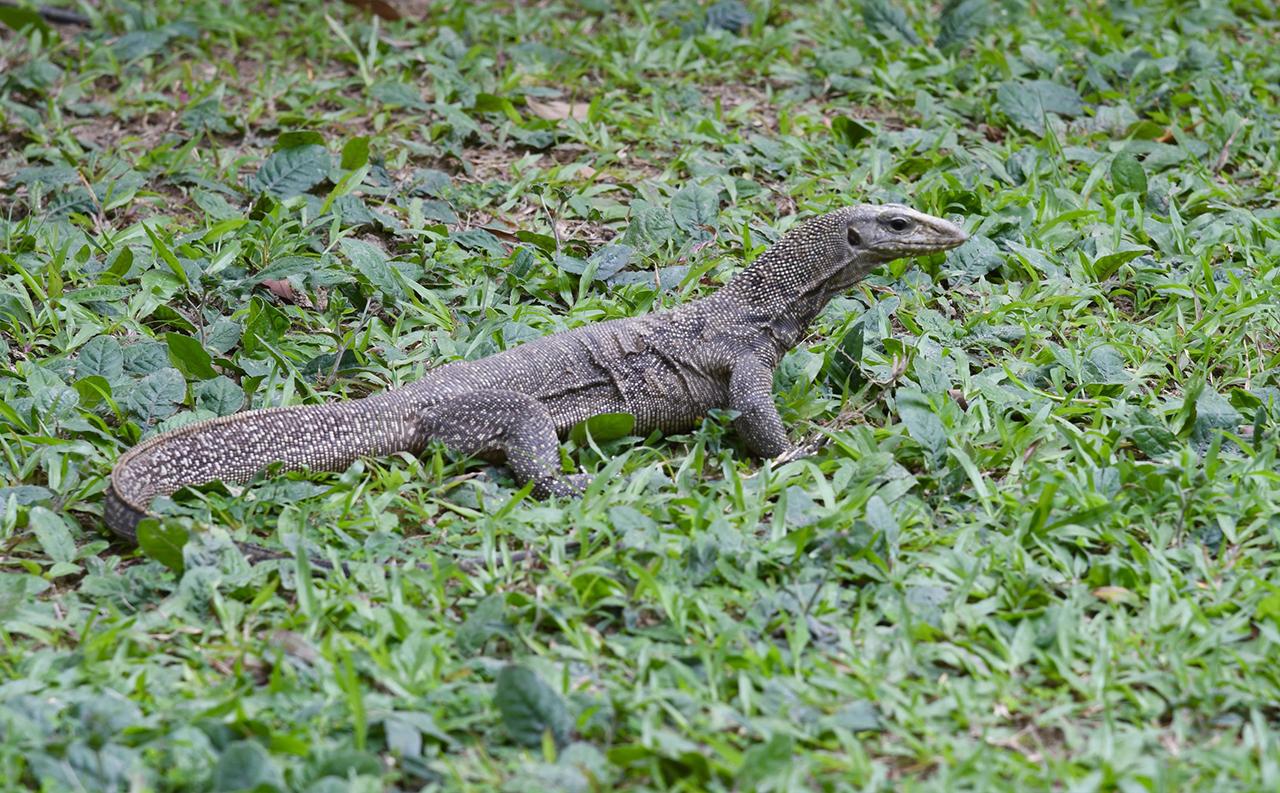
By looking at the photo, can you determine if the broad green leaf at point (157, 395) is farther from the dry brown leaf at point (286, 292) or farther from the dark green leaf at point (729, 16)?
the dark green leaf at point (729, 16)

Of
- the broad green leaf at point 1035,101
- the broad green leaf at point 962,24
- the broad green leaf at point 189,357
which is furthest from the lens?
the broad green leaf at point 962,24

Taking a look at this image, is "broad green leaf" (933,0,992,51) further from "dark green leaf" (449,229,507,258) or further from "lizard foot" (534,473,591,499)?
"lizard foot" (534,473,591,499)

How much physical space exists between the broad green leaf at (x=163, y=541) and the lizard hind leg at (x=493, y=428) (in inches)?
44.2

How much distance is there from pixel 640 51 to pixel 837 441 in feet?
14.6

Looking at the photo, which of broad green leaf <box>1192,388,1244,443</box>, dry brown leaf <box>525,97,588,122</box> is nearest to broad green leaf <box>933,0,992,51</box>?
dry brown leaf <box>525,97,588,122</box>

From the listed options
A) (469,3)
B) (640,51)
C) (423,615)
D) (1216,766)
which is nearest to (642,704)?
(423,615)

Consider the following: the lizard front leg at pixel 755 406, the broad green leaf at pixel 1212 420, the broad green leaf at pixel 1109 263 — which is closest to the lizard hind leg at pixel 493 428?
the lizard front leg at pixel 755 406

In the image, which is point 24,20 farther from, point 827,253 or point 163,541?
point 827,253

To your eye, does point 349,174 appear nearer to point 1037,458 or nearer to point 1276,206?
point 1037,458

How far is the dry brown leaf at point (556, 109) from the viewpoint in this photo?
842 cm

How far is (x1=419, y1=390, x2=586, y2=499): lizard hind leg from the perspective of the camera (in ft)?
17.5

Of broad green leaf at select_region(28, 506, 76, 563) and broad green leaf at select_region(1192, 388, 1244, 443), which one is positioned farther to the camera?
Answer: broad green leaf at select_region(1192, 388, 1244, 443)

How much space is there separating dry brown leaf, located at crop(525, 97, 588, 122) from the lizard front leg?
3099mm

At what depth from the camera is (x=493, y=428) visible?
5.37m
